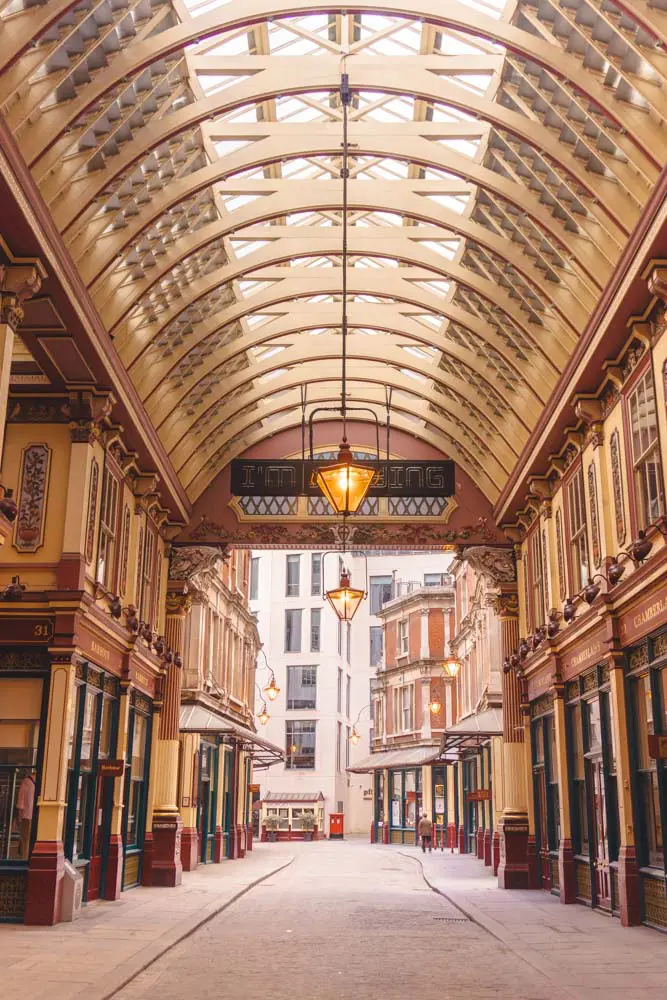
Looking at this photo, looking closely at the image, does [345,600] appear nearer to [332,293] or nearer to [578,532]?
[578,532]

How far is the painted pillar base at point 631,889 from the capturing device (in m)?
13.7

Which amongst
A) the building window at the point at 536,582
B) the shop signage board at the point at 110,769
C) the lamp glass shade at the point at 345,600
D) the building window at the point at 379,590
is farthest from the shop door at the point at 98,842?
the building window at the point at 379,590

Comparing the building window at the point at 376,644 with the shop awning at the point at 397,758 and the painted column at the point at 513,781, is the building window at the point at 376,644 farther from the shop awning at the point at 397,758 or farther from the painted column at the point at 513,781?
the painted column at the point at 513,781

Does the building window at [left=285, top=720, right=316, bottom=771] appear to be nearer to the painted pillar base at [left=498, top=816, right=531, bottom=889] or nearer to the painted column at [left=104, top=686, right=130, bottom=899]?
the painted pillar base at [left=498, top=816, right=531, bottom=889]

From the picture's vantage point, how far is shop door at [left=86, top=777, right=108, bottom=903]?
16.7 meters

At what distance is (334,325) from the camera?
19.0 meters

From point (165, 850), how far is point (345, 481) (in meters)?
11.4

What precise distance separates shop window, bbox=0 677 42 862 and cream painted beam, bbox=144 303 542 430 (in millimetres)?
5670

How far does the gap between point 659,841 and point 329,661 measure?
50.7m

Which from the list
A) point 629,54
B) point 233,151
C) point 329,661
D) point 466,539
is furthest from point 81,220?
point 329,661

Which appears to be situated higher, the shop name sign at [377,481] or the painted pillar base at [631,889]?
the shop name sign at [377,481]

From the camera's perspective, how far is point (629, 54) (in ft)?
35.5

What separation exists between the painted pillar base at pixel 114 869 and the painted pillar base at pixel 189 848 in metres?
7.96

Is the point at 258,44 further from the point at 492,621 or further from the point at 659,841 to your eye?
the point at 492,621
